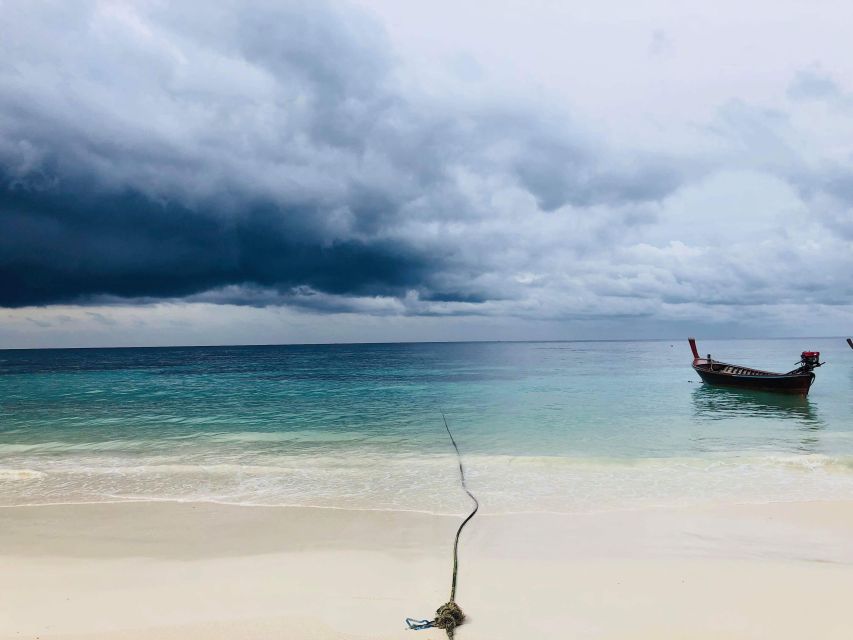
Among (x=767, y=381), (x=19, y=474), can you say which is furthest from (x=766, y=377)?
→ (x=19, y=474)

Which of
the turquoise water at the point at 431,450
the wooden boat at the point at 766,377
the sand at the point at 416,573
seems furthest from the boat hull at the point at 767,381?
the sand at the point at 416,573

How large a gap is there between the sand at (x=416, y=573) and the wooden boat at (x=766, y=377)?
1048 inches

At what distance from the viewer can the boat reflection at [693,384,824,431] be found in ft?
79.9

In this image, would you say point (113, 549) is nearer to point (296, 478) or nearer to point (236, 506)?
point (236, 506)

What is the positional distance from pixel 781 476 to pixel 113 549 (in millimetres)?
15618

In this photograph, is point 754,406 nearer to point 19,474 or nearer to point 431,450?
point 431,450

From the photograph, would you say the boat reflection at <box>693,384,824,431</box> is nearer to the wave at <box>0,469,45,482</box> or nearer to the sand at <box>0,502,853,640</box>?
the sand at <box>0,502,853,640</box>

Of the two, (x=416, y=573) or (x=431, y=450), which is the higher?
(x=416, y=573)

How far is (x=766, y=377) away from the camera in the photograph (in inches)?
1318

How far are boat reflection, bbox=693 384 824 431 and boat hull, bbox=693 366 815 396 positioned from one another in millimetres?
395

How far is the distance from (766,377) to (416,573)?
116ft

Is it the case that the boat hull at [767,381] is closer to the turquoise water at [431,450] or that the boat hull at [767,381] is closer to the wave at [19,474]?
the turquoise water at [431,450]

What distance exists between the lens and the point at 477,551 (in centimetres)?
787

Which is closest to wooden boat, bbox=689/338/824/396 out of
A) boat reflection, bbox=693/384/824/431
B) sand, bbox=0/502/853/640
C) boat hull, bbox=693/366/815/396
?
boat hull, bbox=693/366/815/396
